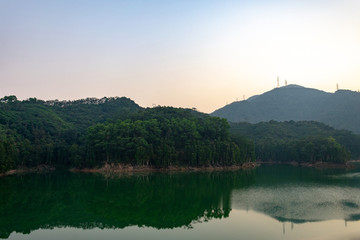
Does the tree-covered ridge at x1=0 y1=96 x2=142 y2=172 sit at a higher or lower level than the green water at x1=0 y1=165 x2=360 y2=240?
higher

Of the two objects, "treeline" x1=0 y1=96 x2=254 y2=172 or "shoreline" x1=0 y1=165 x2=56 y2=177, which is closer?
"shoreline" x1=0 y1=165 x2=56 y2=177

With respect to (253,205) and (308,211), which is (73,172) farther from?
(308,211)

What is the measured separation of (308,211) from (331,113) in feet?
519

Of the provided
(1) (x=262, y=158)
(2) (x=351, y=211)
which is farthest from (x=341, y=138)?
(2) (x=351, y=211)

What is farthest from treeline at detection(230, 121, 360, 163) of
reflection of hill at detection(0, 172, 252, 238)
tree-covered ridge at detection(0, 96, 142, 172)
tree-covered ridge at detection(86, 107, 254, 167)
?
tree-covered ridge at detection(0, 96, 142, 172)

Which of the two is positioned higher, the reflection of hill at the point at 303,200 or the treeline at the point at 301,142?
the treeline at the point at 301,142

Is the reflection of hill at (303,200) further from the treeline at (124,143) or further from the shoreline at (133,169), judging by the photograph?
the treeline at (124,143)

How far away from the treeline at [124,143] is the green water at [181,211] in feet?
63.9

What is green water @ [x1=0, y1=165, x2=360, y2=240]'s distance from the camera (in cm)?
2106

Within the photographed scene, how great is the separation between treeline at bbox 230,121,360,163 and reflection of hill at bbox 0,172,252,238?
42678 millimetres

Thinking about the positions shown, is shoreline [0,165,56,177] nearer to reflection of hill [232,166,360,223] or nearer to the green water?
the green water

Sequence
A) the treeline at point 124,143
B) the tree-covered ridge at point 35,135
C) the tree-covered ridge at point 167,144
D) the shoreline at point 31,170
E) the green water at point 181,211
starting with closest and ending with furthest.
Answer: the green water at point 181,211, the shoreline at point 31,170, the tree-covered ridge at point 35,135, the treeline at point 124,143, the tree-covered ridge at point 167,144

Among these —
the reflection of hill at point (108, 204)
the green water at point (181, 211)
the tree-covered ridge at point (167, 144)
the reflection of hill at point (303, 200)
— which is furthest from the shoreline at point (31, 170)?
the reflection of hill at point (303, 200)

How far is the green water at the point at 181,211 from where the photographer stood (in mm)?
21062
